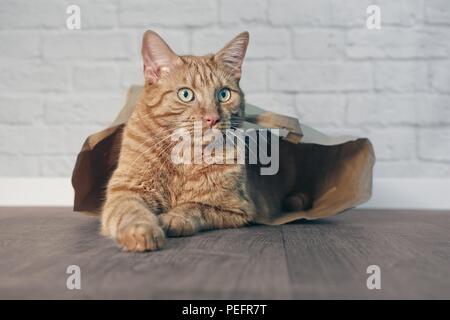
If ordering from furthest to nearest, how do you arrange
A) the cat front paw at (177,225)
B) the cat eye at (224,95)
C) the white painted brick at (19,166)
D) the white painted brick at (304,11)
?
the white painted brick at (19,166), the white painted brick at (304,11), the cat eye at (224,95), the cat front paw at (177,225)

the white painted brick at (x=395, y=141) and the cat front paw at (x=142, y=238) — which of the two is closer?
the cat front paw at (x=142, y=238)

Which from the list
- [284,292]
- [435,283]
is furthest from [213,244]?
[435,283]

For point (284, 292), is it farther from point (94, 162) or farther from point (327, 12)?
point (327, 12)

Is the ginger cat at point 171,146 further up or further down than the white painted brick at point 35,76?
further down

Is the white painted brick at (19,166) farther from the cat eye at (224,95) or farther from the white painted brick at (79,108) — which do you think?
the cat eye at (224,95)

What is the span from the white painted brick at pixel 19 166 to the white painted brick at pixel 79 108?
187 mm

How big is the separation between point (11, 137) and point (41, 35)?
43cm

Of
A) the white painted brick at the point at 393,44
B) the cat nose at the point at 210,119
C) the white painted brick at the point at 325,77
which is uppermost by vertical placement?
the white painted brick at the point at 393,44

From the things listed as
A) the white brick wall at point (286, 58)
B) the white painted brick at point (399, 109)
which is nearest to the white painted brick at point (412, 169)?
the white brick wall at point (286, 58)

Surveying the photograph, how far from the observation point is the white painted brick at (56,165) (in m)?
2.00

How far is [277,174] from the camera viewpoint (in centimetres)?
188

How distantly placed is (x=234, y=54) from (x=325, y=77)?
0.55 meters

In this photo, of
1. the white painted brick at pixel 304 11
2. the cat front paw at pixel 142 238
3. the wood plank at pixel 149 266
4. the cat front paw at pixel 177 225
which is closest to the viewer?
the wood plank at pixel 149 266
